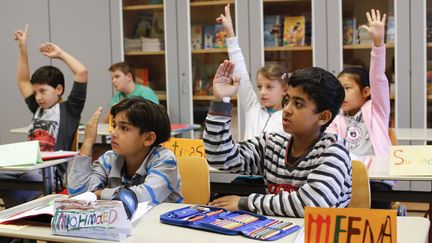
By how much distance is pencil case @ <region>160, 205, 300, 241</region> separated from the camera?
162 centimetres

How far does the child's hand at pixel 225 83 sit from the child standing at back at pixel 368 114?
43.9 inches

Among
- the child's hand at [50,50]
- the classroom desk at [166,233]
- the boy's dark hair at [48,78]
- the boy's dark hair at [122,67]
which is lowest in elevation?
the classroom desk at [166,233]

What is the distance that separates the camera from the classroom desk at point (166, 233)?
5.22 feet

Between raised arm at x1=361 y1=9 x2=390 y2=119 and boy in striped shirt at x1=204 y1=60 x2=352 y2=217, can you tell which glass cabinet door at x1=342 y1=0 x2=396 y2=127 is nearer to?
raised arm at x1=361 y1=9 x2=390 y2=119

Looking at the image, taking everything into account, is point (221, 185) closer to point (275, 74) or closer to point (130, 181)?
point (275, 74)

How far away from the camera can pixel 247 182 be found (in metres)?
3.11

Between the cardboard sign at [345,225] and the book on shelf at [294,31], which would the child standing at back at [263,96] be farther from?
the cardboard sign at [345,225]

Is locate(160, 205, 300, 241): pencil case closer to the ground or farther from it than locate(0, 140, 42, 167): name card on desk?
closer to the ground

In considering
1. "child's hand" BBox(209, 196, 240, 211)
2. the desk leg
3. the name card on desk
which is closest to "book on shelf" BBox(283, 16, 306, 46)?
the desk leg

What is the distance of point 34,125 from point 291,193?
237cm

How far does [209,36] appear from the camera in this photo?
17.4 ft

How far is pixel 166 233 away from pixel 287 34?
11.8ft

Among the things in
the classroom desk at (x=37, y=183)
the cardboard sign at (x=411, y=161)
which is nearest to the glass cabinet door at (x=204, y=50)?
the classroom desk at (x=37, y=183)

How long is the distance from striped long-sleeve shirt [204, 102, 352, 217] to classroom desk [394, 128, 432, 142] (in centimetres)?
202
